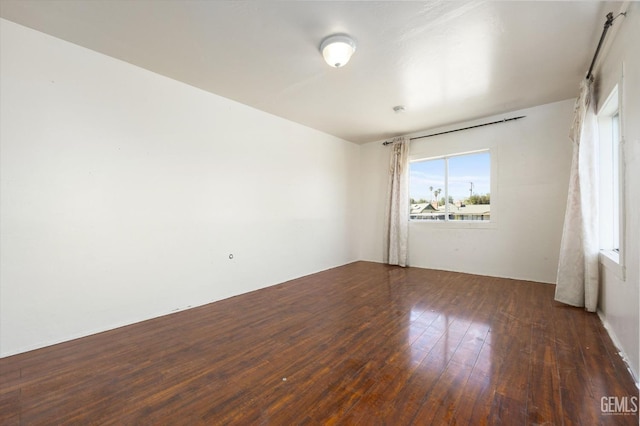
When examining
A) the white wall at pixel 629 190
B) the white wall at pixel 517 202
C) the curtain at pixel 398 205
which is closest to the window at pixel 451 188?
the white wall at pixel 517 202

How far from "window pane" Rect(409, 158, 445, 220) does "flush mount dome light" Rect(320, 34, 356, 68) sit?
11.2 ft

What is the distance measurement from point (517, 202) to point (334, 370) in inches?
160

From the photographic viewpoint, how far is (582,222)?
2875mm

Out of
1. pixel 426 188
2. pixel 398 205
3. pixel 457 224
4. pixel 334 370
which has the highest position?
pixel 426 188

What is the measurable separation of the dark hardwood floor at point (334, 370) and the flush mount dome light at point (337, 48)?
2.54 m

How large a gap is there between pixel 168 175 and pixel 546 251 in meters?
5.37

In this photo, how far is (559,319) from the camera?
8.64ft

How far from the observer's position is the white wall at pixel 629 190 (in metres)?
1.78

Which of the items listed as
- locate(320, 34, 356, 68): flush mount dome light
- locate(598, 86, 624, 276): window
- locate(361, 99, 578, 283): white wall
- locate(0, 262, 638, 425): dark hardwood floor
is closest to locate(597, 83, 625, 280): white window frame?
locate(598, 86, 624, 276): window

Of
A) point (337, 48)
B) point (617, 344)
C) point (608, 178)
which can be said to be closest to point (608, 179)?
point (608, 178)

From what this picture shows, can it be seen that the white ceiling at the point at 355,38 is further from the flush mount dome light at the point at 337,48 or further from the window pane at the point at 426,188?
the window pane at the point at 426,188

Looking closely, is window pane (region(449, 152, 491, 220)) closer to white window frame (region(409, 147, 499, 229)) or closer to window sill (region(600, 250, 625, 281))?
white window frame (region(409, 147, 499, 229))

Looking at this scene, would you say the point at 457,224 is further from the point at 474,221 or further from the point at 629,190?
the point at 629,190

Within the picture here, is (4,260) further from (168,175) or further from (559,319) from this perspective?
(559,319)
